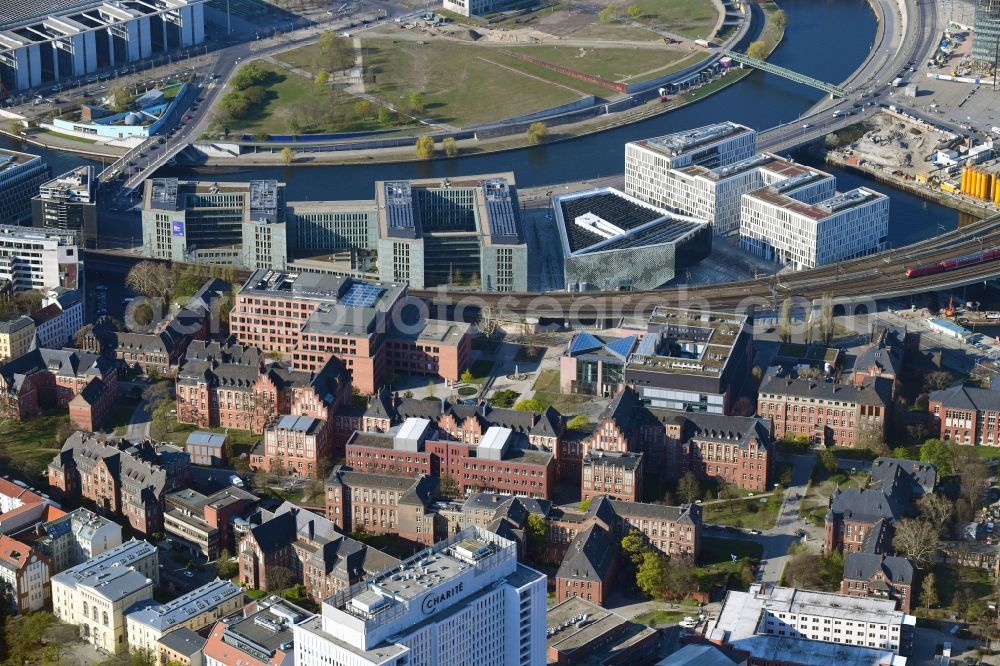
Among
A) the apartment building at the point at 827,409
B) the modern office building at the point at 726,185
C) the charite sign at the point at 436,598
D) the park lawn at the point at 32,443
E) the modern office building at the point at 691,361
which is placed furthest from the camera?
the modern office building at the point at 726,185

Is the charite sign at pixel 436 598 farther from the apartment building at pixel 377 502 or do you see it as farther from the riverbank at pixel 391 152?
the riverbank at pixel 391 152

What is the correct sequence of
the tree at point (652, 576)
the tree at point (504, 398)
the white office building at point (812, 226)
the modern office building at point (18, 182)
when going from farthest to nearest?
the modern office building at point (18, 182), the white office building at point (812, 226), the tree at point (504, 398), the tree at point (652, 576)

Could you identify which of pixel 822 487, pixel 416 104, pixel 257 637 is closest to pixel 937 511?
pixel 822 487

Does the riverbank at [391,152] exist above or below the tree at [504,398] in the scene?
above

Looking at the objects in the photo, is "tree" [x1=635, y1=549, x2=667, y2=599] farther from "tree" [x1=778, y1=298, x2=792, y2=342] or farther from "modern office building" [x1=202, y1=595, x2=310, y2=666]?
"tree" [x1=778, y1=298, x2=792, y2=342]

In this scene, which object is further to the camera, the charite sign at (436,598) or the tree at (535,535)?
the tree at (535,535)

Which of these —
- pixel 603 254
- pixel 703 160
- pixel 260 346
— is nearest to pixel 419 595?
pixel 260 346

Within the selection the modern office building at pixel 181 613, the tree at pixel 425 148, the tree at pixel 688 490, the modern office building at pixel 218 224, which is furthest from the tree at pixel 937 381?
the tree at pixel 425 148

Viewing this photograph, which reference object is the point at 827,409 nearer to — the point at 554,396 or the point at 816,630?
the point at 554,396
